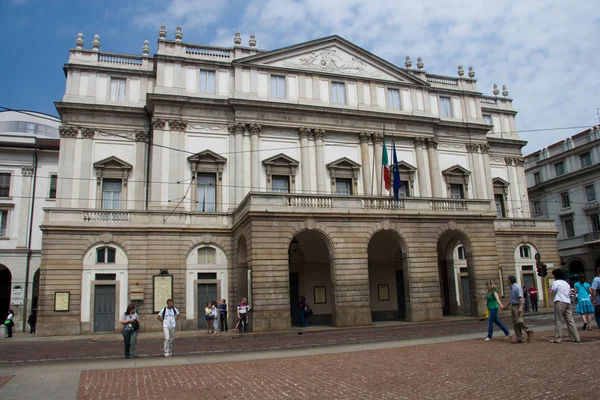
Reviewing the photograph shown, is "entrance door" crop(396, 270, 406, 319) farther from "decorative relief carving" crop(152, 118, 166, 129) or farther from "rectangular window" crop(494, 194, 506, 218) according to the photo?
"decorative relief carving" crop(152, 118, 166, 129)

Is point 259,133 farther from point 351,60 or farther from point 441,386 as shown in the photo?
point 441,386

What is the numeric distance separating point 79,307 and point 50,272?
243cm

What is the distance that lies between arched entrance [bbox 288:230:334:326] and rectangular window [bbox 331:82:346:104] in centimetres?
1061

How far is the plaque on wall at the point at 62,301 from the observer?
25984mm

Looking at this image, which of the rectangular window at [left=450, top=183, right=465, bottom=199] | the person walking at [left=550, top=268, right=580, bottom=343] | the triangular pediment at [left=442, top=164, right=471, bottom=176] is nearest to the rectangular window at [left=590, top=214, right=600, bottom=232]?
the triangular pediment at [left=442, top=164, right=471, bottom=176]

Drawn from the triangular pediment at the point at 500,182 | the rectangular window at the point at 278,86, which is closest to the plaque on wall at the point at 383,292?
the triangular pediment at the point at 500,182

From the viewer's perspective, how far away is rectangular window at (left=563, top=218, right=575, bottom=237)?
→ 48.5 meters

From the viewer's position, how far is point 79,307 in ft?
86.6

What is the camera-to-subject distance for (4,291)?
4109 cm

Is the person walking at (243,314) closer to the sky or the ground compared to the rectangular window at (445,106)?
closer to the ground

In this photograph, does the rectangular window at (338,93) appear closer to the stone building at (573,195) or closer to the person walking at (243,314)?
the person walking at (243,314)

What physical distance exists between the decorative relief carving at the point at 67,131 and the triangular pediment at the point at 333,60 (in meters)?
10.9

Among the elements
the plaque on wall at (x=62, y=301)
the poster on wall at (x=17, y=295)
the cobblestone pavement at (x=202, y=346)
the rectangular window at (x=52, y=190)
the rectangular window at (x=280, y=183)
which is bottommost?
the cobblestone pavement at (x=202, y=346)

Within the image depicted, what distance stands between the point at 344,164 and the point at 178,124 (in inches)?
430
